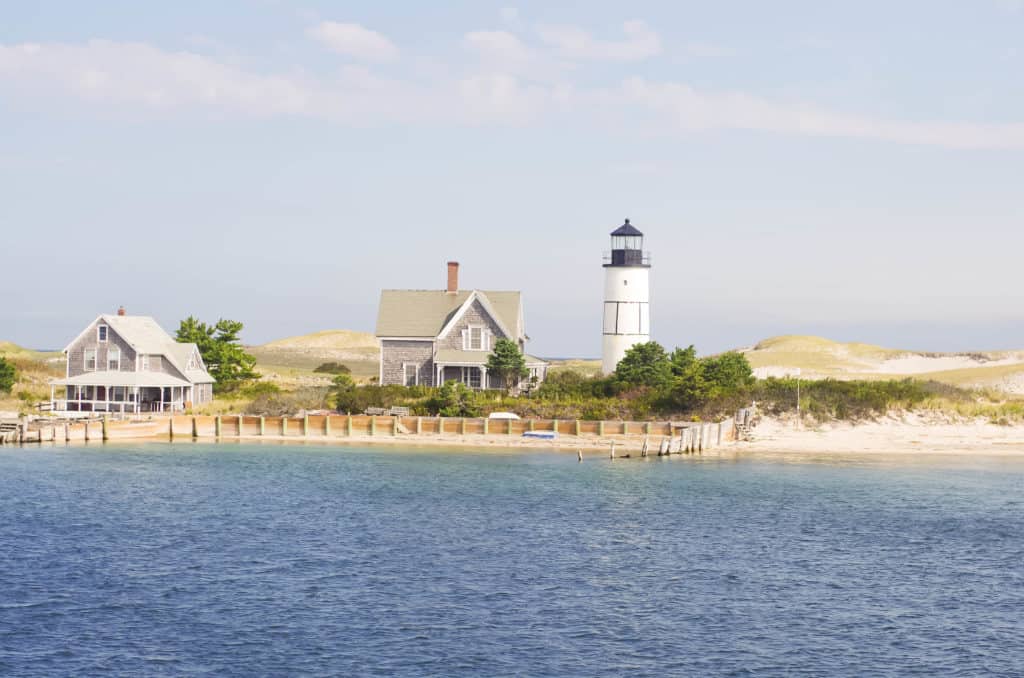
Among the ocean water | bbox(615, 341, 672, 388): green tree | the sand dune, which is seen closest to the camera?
the ocean water

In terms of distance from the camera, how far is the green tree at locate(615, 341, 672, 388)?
67625mm

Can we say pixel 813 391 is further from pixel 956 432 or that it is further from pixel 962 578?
pixel 962 578

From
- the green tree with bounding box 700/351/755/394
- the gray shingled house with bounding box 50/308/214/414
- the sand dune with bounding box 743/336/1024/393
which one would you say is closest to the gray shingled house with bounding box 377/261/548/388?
the green tree with bounding box 700/351/755/394

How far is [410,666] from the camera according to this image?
81.7ft

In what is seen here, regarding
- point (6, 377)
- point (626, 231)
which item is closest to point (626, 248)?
point (626, 231)

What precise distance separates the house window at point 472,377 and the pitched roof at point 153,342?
15.5 m

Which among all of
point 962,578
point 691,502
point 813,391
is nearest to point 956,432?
point 813,391

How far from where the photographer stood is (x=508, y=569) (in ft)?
111

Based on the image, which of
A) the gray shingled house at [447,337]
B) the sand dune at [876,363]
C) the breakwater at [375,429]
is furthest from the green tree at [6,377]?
the sand dune at [876,363]

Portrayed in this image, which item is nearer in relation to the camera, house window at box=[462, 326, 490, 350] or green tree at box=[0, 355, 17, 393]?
house window at box=[462, 326, 490, 350]

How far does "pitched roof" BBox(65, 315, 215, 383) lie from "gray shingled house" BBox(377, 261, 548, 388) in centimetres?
1122

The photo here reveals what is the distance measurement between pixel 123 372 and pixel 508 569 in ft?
135

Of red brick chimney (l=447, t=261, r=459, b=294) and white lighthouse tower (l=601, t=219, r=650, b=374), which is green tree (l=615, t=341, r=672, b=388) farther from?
red brick chimney (l=447, t=261, r=459, b=294)

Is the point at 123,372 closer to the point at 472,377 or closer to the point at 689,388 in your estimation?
the point at 472,377
